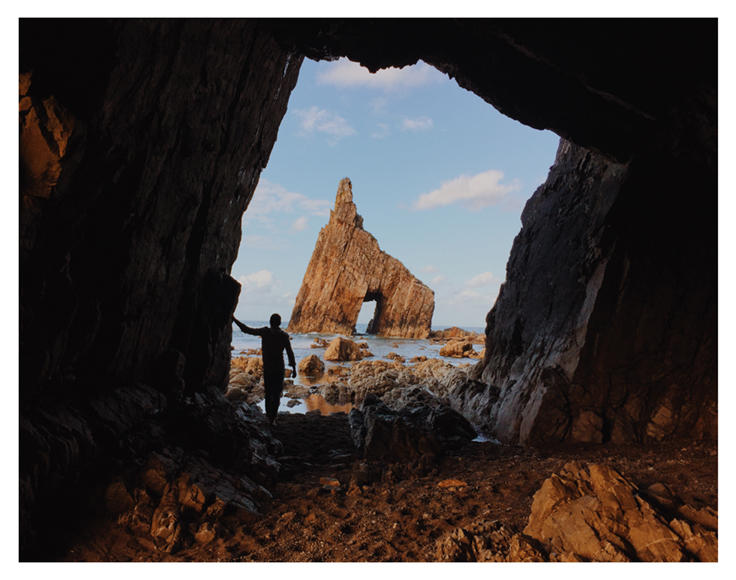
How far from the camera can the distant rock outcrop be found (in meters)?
40.3

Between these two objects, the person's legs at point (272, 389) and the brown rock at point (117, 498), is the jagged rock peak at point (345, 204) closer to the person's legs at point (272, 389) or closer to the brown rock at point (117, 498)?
the person's legs at point (272, 389)

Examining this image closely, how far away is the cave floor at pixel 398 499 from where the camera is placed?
8.64ft

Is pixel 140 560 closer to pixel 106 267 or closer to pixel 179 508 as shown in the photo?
pixel 179 508

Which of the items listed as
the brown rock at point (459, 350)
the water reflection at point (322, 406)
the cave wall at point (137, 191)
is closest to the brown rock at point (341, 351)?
the brown rock at point (459, 350)

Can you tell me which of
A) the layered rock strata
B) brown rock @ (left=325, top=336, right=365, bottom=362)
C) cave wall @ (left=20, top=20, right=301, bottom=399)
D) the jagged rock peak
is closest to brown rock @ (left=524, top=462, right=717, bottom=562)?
the layered rock strata

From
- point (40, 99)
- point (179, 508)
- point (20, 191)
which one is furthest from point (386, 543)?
point (40, 99)

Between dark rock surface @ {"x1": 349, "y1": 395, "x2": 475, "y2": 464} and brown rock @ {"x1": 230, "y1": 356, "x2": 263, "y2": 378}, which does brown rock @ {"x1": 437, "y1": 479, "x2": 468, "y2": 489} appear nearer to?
dark rock surface @ {"x1": 349, "y1": 395, "x2": 475, "y2": 464}

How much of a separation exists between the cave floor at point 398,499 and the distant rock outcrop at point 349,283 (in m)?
34.4

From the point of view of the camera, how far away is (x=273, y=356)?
708 cm

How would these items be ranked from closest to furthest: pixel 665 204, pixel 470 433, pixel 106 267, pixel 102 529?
1. pixel 102 529
2. pixel 106 267
3. pixel 665 204
4. pixel 470 433

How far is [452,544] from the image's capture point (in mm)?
2449

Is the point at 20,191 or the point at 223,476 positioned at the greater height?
the point at 20,191

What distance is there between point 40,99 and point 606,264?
652 cm

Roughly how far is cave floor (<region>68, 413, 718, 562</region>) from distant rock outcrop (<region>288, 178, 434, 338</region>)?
34.4 m
